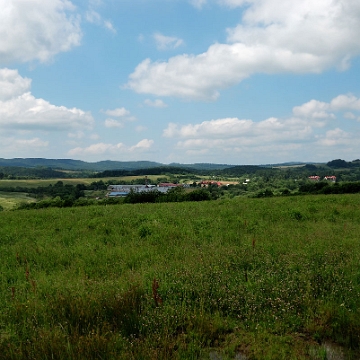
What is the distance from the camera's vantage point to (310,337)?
4.56 m

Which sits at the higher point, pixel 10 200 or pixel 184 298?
pixel 184 298

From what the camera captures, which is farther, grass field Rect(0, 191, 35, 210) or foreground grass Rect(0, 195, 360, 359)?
grass field Rect(0, 191, 35, 210)

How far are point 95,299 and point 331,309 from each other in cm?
406

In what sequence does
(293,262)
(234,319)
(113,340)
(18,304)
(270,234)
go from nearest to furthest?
(113,340), (234,319), (18,304), (293,262), (270,234)

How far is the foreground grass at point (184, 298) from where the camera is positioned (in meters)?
4.23

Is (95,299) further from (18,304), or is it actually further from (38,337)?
(18,304)

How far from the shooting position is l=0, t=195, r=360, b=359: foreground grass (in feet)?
13.9

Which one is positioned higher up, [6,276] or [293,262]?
[293,262]

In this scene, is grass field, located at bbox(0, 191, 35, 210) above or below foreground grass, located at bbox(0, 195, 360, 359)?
below

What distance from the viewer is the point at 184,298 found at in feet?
17.6

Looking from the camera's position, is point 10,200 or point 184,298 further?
point 10,200

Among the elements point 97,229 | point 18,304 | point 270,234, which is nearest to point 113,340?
point 18,304

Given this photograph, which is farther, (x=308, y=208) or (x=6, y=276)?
(x=308, y=208)

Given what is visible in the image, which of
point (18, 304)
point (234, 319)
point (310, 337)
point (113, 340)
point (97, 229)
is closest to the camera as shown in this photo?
point (113, 340)
